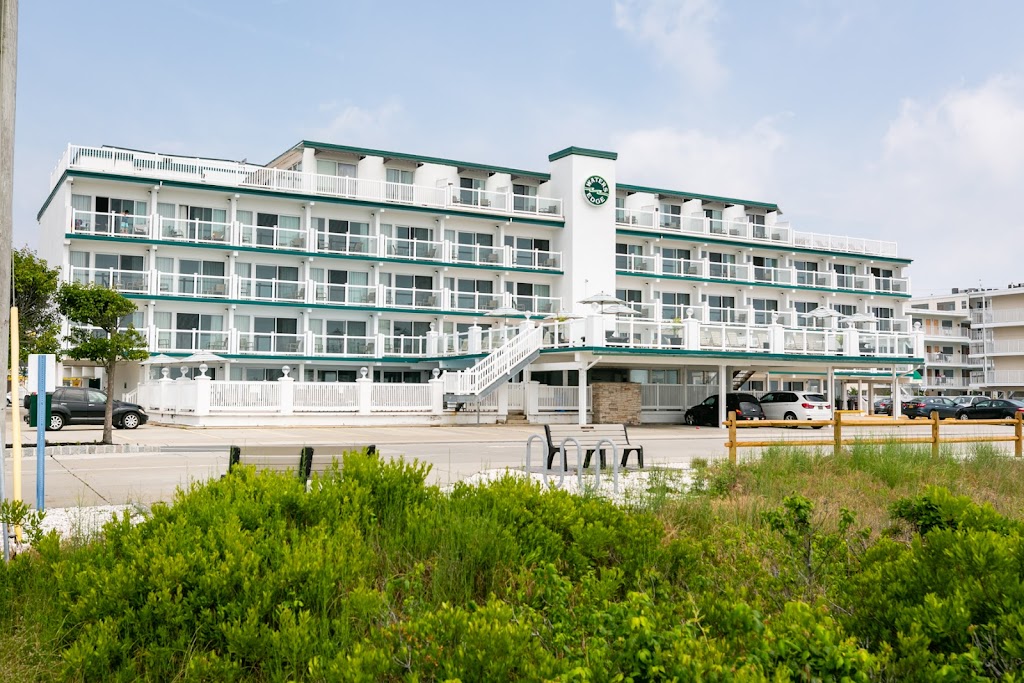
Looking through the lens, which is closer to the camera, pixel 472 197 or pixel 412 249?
pixel 412 249

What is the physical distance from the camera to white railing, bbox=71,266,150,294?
139 ft

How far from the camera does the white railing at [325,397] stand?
35781 mm

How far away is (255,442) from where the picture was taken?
85.9 ft

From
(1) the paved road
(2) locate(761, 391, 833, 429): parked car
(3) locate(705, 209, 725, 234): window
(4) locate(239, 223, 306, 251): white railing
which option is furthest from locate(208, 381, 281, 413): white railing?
(3) locate(705, 209, 725, 234): window

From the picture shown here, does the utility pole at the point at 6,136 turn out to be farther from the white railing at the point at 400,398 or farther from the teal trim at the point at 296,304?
the teal trim at the point at 296,304

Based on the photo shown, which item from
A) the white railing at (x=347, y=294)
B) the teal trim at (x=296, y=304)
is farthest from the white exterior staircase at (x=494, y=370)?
the white railing at (x=347, y=294)

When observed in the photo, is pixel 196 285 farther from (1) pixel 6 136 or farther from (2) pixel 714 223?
(1) pixel 6 136

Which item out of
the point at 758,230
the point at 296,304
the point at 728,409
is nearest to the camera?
the point at 728,409

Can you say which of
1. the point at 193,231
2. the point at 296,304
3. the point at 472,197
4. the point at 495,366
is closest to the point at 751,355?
the point at 495,366

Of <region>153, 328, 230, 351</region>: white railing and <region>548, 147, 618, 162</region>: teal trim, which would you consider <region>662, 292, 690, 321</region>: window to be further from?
<region>153, 328, 230, 351</region>: white railing

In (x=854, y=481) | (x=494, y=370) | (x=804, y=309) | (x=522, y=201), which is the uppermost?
(x=522, y=201)

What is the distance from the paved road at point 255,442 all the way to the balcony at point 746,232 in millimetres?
24704

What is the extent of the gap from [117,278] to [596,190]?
2626 cm

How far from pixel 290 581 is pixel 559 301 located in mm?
48588
